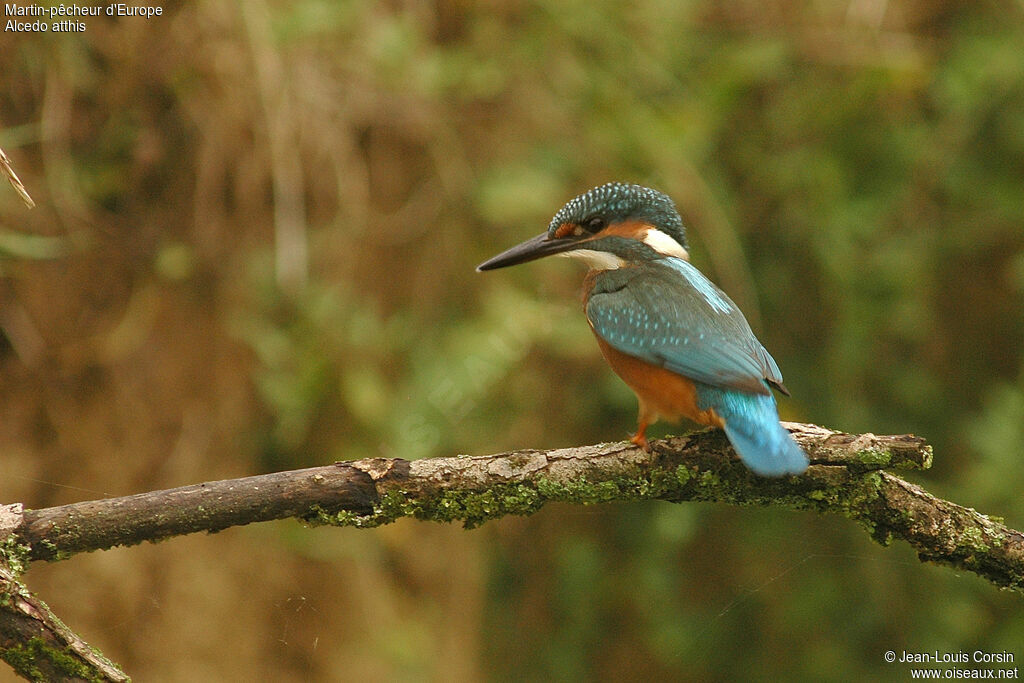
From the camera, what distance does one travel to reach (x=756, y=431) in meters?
1.79

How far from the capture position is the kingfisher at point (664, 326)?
1889 millimetres

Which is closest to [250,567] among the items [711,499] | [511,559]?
[511,559]

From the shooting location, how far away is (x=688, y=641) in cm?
335

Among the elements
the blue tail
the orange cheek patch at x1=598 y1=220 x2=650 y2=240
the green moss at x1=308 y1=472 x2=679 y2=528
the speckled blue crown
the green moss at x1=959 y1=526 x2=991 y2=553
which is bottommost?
the green moss at x1=959 y1=526 x2=991 y2=553

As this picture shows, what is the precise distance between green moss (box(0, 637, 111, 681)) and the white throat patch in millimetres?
1656

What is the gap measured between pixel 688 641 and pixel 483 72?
6.90 feet

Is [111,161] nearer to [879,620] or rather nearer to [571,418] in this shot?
[571,418]

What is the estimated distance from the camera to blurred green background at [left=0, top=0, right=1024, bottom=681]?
290cm

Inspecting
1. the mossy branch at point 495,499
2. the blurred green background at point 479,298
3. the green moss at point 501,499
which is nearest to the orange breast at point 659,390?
the mossy branch at point 495,499

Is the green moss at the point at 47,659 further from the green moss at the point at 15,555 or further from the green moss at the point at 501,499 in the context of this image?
the green moss at the point at 501,499

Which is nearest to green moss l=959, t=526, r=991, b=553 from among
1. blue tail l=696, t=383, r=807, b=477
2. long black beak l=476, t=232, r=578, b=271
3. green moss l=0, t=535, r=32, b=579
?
blue tail l=696, t=383, r=807, b=477

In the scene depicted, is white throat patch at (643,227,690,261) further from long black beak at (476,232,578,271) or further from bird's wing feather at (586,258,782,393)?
long black beak at (476,232,578,271)

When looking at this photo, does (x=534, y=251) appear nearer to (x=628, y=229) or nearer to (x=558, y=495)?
(x=628, y=229)

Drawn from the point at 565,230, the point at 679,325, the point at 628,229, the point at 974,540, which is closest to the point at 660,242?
the point at 628,229
